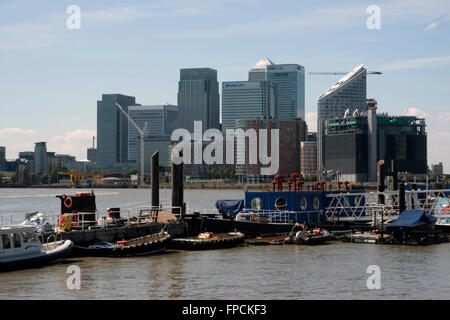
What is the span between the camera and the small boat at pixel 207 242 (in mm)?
55062

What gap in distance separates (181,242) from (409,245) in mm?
21292

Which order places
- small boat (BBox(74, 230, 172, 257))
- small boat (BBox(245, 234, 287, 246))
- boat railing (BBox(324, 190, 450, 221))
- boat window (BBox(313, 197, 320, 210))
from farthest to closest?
boat window (BBox(313, 197, 320, 210)) < boat railing (BBox(324, 190, 450, 221)) < small boat (BBox(245, 234, 287, 246)) < small boat (BBox(74, 230, 172, 257))

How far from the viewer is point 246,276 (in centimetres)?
4175

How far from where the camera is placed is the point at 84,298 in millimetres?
34406

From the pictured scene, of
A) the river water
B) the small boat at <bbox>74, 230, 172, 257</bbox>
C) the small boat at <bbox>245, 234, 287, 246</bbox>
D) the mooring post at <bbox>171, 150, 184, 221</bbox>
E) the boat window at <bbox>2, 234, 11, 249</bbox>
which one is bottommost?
the river water

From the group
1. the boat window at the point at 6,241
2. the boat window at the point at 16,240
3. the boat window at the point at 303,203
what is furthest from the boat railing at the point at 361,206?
the boat window at the point at 6,241

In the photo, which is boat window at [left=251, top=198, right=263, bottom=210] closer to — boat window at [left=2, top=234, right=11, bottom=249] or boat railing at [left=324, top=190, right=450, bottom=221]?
boat railing at [left=324, top=190, right=450, bottom=221]

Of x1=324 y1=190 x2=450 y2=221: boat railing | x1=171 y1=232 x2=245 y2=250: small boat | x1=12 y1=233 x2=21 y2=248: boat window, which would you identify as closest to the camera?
x1=12 y1=233 x2=21 y2=248: boat window

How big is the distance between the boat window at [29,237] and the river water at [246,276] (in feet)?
7.19

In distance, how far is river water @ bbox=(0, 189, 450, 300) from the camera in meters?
36.0

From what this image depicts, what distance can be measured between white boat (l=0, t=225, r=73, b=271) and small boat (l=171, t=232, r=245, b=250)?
40.8 ft

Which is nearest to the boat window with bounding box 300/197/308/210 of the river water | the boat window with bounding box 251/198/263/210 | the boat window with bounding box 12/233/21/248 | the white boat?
the boat window with bounding box 251/198/263/210

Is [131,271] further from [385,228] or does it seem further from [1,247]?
[385,228]

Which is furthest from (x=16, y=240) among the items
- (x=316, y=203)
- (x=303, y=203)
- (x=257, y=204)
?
(x=316, y=203)
